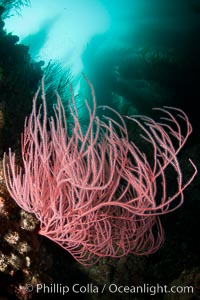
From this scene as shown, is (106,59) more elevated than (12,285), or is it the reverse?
(106,59)

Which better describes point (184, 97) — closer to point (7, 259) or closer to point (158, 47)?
point (158, 47)

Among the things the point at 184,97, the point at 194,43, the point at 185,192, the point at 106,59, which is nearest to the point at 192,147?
the point at 185,192

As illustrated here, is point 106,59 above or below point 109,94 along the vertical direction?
above

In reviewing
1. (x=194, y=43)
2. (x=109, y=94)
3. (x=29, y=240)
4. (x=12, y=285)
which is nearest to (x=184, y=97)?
(x=194, y=43)

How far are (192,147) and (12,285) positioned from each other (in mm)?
5218

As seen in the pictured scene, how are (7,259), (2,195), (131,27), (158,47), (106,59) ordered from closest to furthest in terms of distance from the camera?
(7,259)
(2,195)
(158,47)
(131,27)
(106,59)

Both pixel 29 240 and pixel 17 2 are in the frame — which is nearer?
pixel 29 240

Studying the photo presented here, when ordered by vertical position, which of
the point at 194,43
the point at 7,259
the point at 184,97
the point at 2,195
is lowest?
the point at 7,259

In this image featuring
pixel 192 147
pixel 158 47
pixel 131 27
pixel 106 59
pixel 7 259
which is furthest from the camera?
pixel 106 59

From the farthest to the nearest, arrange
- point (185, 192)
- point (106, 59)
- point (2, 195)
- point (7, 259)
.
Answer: point (106, 59), point (185, 192), point (2, 195), point (7, 259)

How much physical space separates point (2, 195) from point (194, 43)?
7528 millimetres

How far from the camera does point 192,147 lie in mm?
5941

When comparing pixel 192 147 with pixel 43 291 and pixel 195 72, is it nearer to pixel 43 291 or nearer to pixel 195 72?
pixel 195 72

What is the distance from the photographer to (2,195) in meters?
2.75
